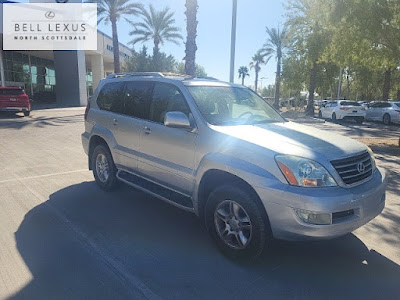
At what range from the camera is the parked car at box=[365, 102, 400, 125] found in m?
20.9

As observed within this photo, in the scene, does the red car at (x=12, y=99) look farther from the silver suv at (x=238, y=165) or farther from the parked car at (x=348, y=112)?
the parked car at (x=348, y=112)

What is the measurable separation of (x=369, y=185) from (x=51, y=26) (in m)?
32.8

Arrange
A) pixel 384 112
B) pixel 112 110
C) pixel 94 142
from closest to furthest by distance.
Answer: pixel 112 110
pixel 94 142
pixel 384 112

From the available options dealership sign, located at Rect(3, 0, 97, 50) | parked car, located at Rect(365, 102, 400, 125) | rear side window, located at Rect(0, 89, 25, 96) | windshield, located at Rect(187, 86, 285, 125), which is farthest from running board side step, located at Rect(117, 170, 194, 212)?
dealership sign, located at Rect(3, 0, 97, 50)

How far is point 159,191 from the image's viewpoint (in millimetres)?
4281

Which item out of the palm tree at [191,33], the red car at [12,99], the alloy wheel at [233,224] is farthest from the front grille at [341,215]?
the red car at [12,99]

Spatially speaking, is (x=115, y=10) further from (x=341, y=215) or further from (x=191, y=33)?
(x=341, y=215)

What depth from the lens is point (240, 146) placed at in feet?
11.0

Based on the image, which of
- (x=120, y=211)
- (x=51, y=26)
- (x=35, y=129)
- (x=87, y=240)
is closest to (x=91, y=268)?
(x=87, y=240)

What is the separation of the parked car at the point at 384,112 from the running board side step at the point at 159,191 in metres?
20.8

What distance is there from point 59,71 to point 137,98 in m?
31.9

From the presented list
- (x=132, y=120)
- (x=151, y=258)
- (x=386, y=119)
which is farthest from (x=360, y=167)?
(x=386, y=119)

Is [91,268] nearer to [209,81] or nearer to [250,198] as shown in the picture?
[250,198]

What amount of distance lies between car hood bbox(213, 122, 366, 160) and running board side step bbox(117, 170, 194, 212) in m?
0.96
